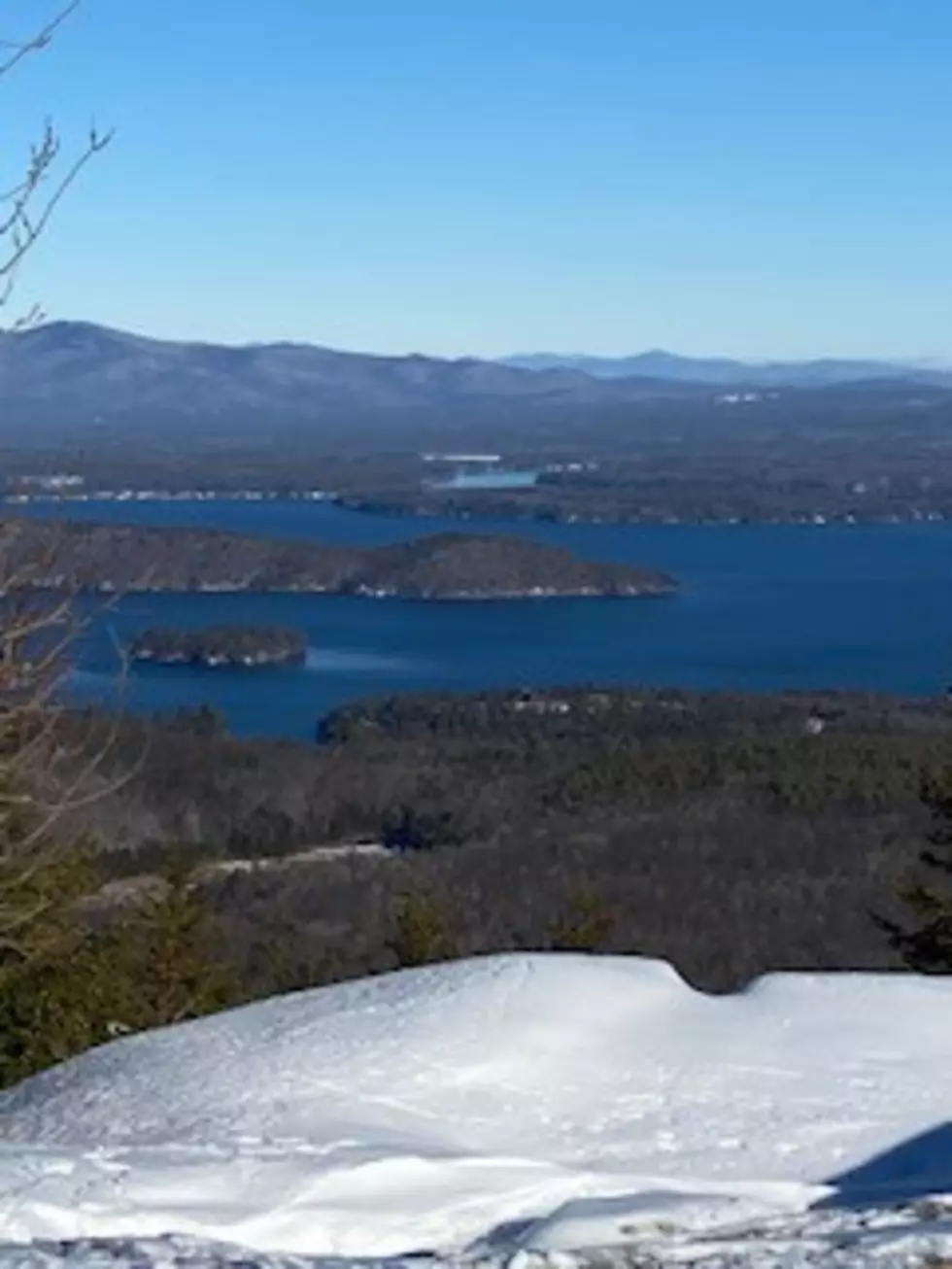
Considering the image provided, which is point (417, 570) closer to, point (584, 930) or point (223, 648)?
point (223, 648)

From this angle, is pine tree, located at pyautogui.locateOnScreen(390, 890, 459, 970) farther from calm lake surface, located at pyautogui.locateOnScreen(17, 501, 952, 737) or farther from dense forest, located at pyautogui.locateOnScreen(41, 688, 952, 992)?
calm lake surface, located at pyautogui.locateOnScreen(17, 501, 952, 737)

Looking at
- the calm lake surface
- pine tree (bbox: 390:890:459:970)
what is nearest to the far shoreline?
the calm lake surface

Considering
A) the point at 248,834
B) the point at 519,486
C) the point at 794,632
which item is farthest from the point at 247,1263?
the point at 519,486

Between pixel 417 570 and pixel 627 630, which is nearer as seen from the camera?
pixel 627 630

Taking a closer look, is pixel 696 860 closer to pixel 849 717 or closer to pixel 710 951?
pixel 710 951

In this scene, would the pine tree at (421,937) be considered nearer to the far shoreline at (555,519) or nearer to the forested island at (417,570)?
the forested island at (417,570)

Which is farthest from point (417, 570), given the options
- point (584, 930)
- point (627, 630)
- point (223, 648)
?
point (584, 930)
